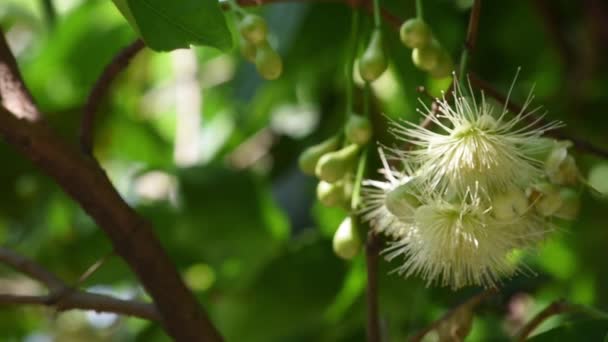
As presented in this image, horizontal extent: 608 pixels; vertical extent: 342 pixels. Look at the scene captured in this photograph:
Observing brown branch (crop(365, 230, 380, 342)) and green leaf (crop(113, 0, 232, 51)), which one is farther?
brown branch (crop(365, 230, 380, 342))

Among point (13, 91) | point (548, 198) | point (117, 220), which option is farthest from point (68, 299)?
point (548, 198)

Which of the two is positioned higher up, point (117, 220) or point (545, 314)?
point (117, 220)

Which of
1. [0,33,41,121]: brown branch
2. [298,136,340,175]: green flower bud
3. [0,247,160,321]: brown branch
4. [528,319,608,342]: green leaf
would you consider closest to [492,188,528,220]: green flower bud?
[528,319,608,342]: green leaf

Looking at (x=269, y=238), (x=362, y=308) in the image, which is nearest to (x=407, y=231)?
(x=362, y=308)

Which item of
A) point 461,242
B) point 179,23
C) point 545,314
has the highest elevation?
point 179,23

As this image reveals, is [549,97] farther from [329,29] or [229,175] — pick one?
[229,175]

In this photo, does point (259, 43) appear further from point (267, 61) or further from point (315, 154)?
point (315, 154)

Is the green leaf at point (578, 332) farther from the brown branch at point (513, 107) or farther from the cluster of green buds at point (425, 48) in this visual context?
the cluster of green buds at point (425, 48)

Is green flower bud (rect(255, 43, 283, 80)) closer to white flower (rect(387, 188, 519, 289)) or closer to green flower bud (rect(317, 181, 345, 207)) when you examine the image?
green flower bud (rect(317, 181, 345, 207))
